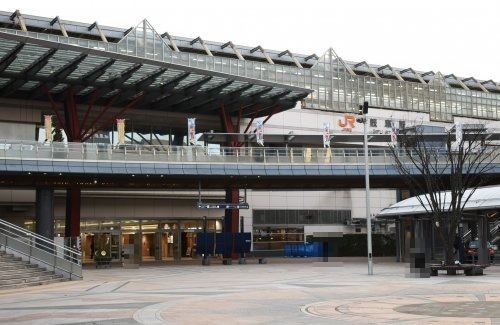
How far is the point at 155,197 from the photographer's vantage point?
55125 millimetres

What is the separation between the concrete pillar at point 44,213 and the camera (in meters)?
44.8

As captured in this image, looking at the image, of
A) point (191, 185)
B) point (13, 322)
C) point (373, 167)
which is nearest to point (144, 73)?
point (191, 185)

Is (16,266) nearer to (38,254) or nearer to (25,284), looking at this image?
(38,254)

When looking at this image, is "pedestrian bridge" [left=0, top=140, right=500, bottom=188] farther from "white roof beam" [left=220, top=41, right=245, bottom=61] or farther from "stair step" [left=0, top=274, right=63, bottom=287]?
"white roof beam" [left=220, top=41, right=245, bottom=61]

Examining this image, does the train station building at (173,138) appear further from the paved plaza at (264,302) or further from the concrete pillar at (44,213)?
the paved plaza at (264,302)

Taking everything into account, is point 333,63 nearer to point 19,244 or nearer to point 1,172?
point 1,172

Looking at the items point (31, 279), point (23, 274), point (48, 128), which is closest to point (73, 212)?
point (48, 128)

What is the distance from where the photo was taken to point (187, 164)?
44031mm

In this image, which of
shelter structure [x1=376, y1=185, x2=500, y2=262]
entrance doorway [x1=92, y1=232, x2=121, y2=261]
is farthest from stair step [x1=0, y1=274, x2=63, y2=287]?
entrance doorway [x1=92, y1=232, x2=121, y2=261]

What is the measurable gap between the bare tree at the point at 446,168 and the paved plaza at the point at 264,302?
165 inches

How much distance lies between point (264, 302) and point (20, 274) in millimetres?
13449

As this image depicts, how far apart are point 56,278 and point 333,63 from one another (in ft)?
165

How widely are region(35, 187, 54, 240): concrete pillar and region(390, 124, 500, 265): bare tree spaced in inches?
947

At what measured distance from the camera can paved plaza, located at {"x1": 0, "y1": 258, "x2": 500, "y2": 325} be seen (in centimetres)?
1464
